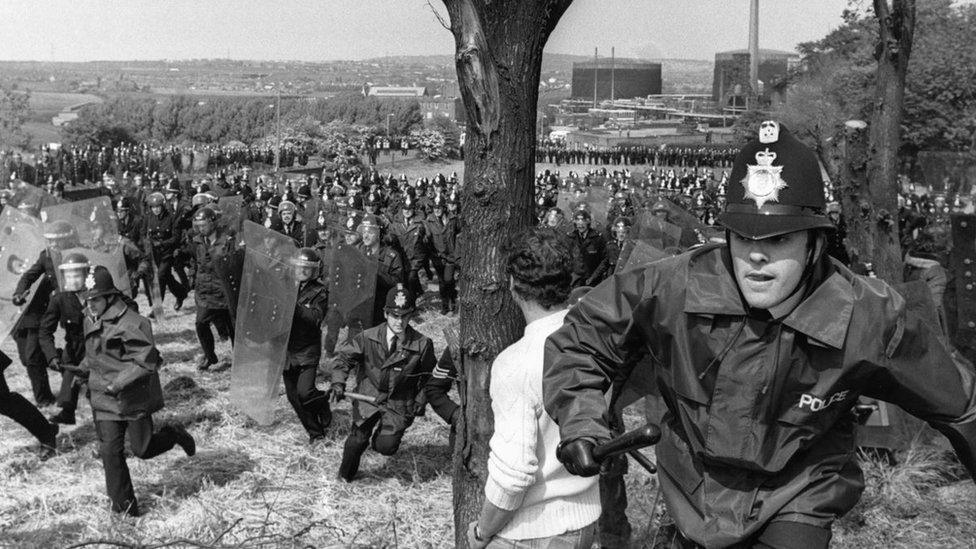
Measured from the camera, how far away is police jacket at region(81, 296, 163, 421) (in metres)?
6.16

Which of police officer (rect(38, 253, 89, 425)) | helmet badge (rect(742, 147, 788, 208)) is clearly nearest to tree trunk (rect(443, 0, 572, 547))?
helmet badge (rect(742, 147, 788, 208))

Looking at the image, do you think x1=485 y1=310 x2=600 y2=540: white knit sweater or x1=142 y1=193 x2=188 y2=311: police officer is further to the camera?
x1=142 y1=193 x2=188 y2=311: police officer

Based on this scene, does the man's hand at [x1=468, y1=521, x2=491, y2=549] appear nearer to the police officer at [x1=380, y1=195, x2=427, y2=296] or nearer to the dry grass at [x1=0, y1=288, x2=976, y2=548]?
the dry grass at [x1=0, y1=288, x2=976, y2=548]

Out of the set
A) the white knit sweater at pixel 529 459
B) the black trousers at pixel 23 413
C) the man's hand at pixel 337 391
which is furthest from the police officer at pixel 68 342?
the white knit sweater at pixel 529 459

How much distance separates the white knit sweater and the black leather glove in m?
0.50

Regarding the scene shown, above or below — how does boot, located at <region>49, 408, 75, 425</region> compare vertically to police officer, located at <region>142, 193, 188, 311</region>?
below

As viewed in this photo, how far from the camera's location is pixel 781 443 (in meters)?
2.52

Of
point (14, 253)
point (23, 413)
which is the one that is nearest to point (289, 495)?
point (23, 413)

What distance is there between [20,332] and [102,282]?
2.81 meters

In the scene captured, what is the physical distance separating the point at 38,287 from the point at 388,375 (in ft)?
12.2

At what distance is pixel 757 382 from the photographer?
8.21 feet

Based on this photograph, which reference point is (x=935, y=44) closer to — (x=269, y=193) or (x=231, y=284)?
(x=269, y=193)

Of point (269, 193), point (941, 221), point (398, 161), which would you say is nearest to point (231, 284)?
point (941, 221)

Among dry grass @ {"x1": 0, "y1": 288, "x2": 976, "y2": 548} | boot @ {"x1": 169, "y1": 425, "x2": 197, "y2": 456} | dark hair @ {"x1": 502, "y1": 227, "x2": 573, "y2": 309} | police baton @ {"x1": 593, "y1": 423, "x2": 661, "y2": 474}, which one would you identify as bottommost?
dry grass @ {"x1": 0, "y1": 288, "x2": 976, "y2": 548}
